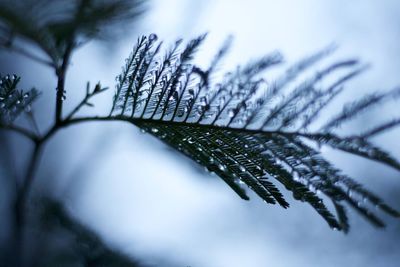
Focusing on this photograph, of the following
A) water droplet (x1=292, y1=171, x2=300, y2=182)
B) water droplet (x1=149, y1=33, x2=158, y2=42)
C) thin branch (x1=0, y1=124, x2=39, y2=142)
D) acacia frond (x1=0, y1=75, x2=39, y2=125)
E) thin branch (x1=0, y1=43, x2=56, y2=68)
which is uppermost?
water droplet (x1=149, y1=33, x2=158, y2=42)

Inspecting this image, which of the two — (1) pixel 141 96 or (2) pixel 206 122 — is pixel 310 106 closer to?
(2) pixel 206 122

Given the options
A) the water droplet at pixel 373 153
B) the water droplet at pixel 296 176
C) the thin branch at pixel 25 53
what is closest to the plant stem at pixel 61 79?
Result: the thin branch at pixel 25 53

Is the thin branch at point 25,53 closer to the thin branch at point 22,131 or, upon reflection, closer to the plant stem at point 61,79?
the plant stem at point 61,79

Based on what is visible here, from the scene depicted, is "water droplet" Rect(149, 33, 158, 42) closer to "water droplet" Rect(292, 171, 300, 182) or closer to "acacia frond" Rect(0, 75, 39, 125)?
"acacia frond" Rect(0, 75, 39, 125)

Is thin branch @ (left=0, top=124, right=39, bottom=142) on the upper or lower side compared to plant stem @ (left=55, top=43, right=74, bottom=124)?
lower

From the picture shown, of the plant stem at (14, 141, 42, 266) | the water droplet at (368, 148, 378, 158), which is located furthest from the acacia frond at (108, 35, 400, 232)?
the plant stem at (14, 141, 42, 266)

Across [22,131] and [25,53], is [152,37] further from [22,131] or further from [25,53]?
[22,131]
